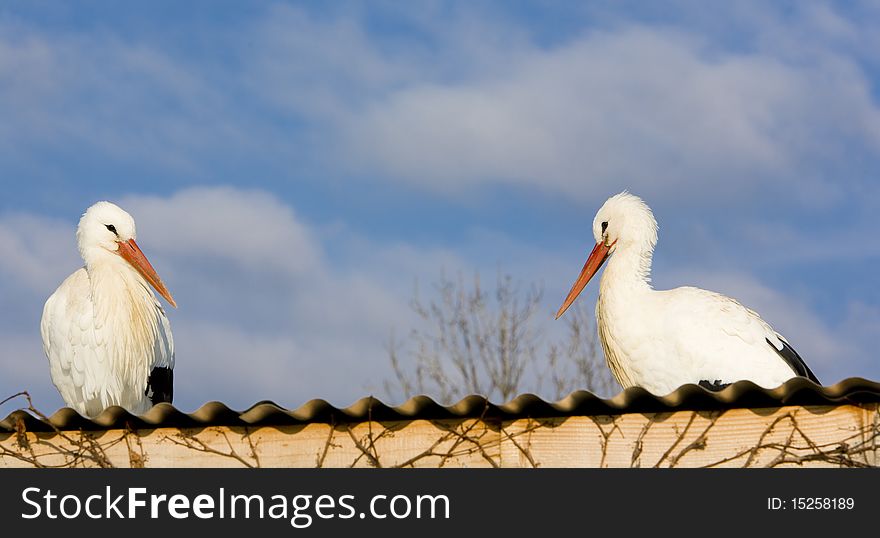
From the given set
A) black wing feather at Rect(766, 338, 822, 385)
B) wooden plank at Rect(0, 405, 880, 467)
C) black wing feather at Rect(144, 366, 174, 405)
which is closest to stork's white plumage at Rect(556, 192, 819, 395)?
black wing feather at Rect(766, 338, 822, 385)

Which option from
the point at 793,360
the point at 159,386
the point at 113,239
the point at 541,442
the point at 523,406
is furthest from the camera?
the point at 113,239

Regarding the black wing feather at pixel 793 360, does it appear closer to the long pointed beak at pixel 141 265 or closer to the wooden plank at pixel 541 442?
the wooden plank at pixel 541 442

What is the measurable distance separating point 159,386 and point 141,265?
2.81 ft

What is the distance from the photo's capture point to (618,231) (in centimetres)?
777

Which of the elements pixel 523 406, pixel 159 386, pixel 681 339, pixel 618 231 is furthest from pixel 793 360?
pixel 159 386

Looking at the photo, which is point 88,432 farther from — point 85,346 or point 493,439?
point 85,346

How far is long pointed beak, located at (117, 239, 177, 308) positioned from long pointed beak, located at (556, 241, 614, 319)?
2.57m

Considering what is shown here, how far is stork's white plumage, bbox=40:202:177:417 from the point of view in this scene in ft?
25.1

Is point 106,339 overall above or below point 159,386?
above

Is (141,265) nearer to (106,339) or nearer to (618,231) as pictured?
(106,339)

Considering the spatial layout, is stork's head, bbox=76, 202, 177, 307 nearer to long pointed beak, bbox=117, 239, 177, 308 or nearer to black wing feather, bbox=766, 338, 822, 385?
long pointed beak, bbox=117, 239, 177, 308
